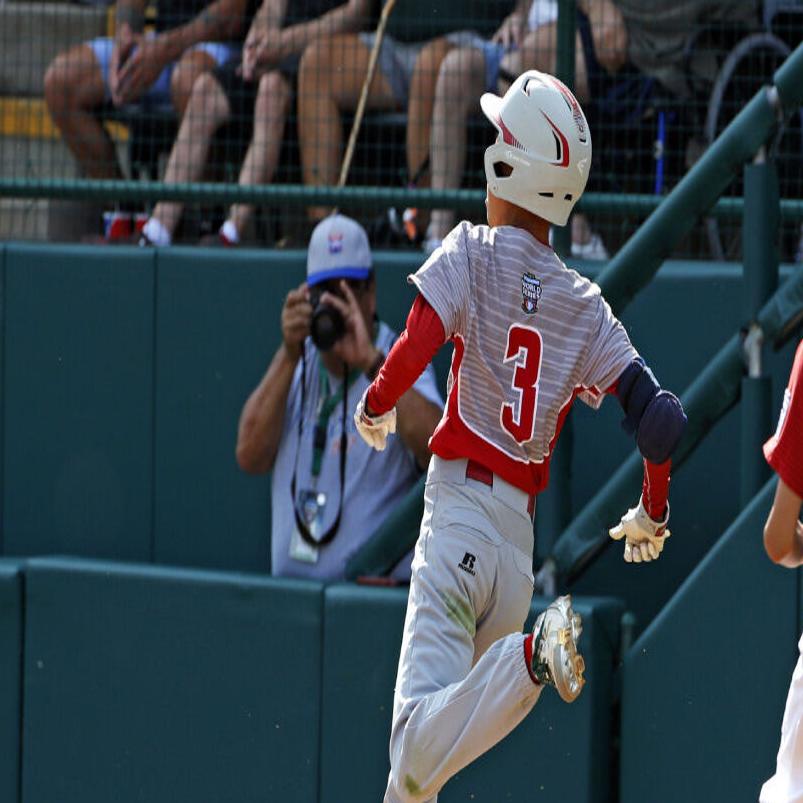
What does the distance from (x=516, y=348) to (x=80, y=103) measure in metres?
3.38

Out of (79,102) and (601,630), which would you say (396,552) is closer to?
(601,630)

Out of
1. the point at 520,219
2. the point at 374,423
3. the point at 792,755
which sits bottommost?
the point at 792,755

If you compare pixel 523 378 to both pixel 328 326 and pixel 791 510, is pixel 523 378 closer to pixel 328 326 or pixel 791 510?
pixel 791 510

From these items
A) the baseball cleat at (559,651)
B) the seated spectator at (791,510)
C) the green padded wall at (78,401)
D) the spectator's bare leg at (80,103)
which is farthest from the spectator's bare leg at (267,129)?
the seated spectator at (791,510)

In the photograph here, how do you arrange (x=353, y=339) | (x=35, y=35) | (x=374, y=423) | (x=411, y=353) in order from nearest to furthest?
(x=411, y=353) < (x=374, y=423) < (x=353, y=339) < (x=35, y=35)

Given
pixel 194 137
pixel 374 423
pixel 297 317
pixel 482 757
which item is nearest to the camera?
pixel 374 423

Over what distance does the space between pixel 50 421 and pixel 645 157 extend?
2407 millimetres

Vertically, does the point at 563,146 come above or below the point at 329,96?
below

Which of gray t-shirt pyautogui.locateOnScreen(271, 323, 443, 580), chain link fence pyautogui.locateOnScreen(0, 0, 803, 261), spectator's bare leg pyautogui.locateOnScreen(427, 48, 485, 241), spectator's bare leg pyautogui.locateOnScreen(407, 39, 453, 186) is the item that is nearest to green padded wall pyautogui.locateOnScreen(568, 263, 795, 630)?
chain link fence pyautogui.locateOnScreen(0, 0, 803, 261)

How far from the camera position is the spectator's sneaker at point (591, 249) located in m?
6.64

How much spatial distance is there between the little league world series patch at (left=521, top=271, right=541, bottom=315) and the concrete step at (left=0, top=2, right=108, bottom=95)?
11.4 ft

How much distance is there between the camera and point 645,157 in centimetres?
664

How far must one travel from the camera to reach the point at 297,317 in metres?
6.01

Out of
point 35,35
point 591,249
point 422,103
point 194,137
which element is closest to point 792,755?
point 591,249
